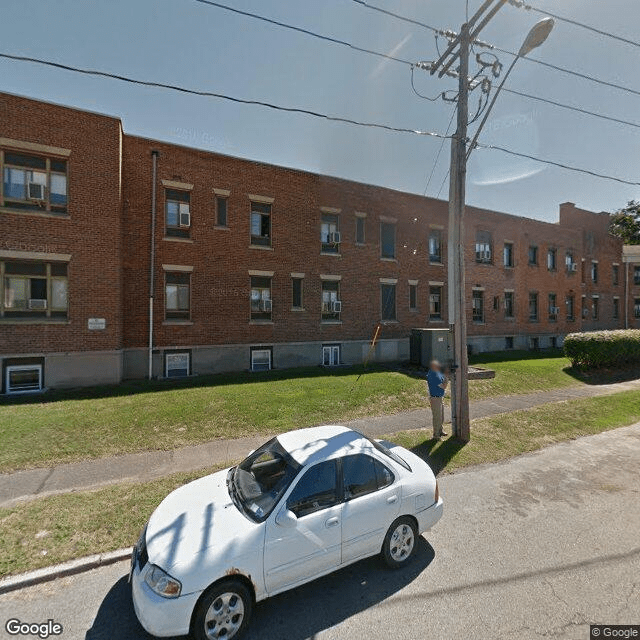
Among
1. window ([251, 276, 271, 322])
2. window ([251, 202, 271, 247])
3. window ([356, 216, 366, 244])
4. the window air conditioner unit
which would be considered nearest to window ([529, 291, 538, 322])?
window ([356, 216, 366, 244])

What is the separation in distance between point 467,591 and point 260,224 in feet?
49.9

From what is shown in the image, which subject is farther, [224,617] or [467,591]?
[467,591]

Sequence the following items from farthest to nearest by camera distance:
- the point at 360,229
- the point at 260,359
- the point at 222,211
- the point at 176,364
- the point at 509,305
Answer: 1. the point at 509,305
2. the point at 360,229
3. the point at 260,359
4. the point at 222,211
5. the point at 176,364

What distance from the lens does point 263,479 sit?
3.85 meters

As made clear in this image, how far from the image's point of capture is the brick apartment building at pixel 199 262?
38.3ft

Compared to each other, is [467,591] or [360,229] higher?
[360,229]

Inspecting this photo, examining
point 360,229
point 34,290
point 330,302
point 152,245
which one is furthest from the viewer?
point 360,229

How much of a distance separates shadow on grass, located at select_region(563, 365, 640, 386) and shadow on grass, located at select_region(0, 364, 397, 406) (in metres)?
8.38

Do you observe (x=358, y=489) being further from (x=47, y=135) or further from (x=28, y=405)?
(x=47, y=135)

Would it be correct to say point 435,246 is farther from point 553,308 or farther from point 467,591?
point 467,591

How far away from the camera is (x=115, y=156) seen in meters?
12.6

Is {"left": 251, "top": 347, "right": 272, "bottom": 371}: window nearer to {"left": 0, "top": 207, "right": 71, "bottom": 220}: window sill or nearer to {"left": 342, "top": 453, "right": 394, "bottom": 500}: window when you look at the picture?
{"left": 0, "top": 207, "right": 71, "bottom": 220}: window sill

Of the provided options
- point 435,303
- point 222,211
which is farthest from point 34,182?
point 435,303

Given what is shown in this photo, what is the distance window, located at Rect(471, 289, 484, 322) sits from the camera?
2264 cm
